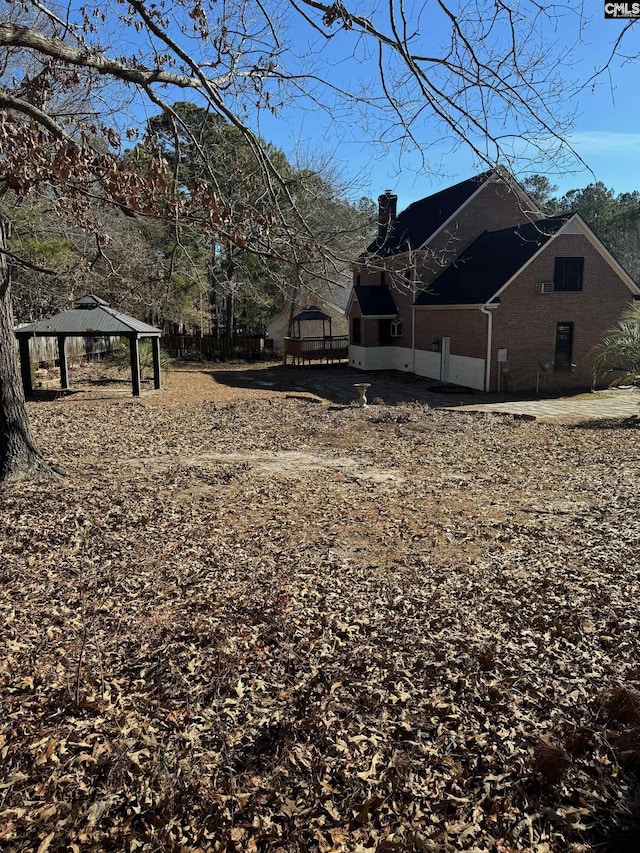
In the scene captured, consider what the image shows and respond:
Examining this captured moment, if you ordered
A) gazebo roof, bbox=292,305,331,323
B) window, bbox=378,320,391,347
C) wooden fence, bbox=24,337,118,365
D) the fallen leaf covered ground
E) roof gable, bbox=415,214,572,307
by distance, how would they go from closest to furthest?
the fallen leaf covered ground → roof gable, bbox=415,214,572,307 → wooden fence, bbox=24,337,118,365 → window, bbox=378,320,391,347 → gazebo roof, bbox=292,305,331,323

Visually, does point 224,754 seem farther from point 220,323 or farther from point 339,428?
point 220,323

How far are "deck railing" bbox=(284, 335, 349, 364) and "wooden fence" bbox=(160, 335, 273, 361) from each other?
239 centimetres

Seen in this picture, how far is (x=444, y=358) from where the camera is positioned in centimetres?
2452

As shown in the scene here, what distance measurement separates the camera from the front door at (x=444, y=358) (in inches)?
955

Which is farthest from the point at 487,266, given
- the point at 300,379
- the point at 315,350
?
the point at 315,350

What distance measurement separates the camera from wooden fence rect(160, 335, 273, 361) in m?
35.2

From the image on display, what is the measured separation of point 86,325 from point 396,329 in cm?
1550

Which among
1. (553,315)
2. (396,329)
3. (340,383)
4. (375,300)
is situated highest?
(375,300)

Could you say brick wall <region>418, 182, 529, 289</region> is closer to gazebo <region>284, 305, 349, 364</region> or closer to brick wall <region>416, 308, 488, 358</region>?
brick wall <region>416, 308, 488, 358</region>

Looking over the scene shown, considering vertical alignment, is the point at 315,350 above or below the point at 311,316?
below

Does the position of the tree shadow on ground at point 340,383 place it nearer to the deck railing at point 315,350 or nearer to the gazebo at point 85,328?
the deck railing at point 315,350

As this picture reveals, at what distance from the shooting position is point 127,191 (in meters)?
4.58

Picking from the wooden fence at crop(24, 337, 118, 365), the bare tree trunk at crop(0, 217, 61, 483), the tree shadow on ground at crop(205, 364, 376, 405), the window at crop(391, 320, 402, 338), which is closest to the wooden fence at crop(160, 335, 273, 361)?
the tree shadow on ground at crop(205, 364, 376, 405)

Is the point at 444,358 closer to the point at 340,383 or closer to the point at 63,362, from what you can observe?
the point at 340,383
